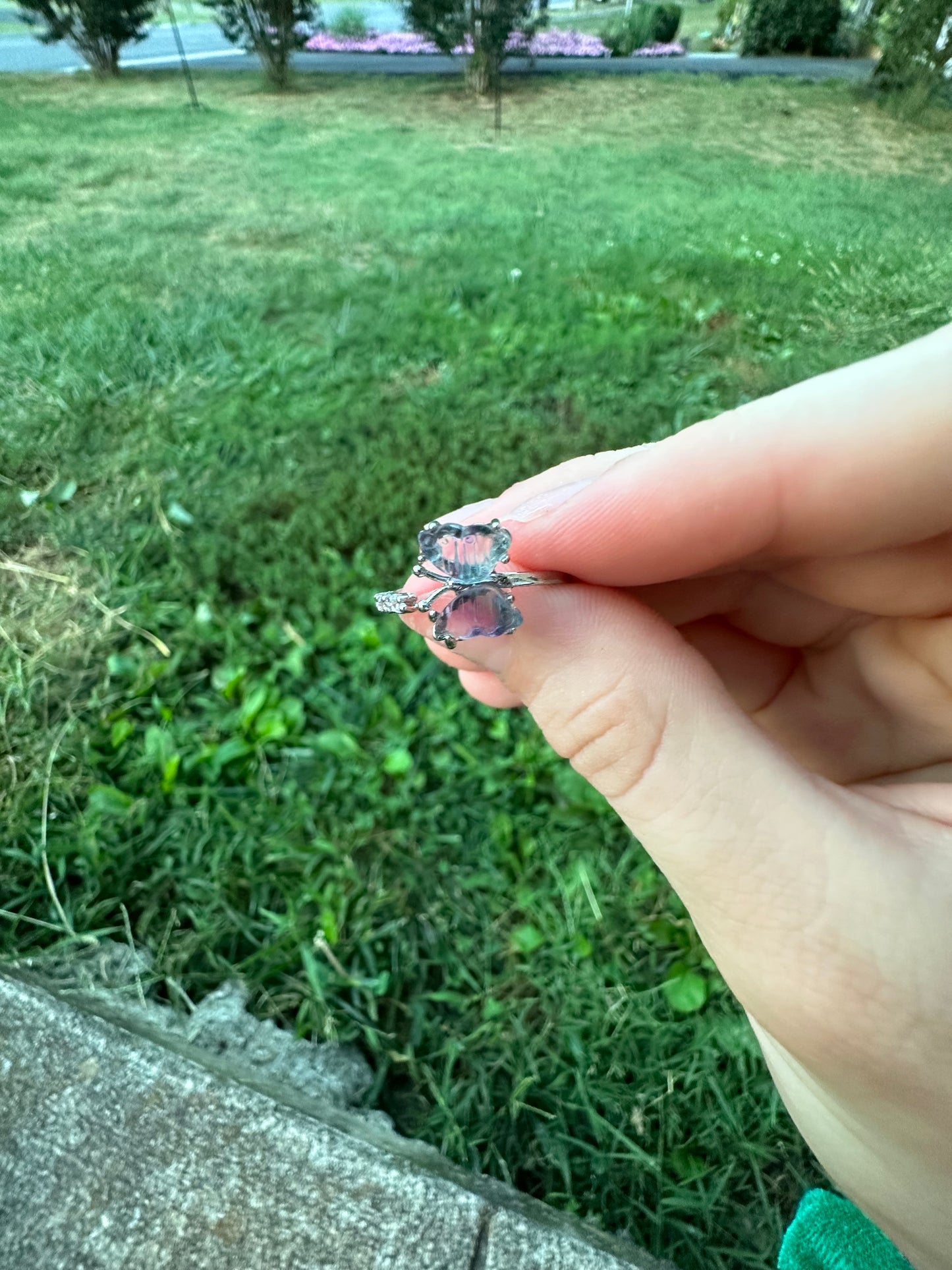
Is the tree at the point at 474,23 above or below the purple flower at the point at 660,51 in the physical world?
above

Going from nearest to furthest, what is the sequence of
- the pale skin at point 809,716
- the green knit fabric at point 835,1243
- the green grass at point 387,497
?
the pale skin at point 809,716 → the green knit fabric at point 835,1243 → the green grass at point 387,497

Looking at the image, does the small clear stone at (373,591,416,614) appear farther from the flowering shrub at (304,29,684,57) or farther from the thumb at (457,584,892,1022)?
the flowering shrub at (304,29,684,57)

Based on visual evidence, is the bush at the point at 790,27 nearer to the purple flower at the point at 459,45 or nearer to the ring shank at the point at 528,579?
the purple flower at the point at 459,45

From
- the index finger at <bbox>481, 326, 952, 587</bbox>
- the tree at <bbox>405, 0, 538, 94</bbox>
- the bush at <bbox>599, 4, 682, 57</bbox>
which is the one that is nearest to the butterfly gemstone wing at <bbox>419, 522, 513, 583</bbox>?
the index finger at <bbox>481, 326, 952, 587</bbox>

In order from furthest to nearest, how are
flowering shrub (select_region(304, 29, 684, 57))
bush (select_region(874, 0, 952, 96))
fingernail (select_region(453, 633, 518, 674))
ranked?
1. flowering shrub (select_region(304, 29, 684, 57))
2. bush (select_region(874, 0, 952, 96))
3. fingernail (select_region(453, 633, 518, 674))

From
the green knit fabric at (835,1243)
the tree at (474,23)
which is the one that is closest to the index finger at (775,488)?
the green knit fabric at (835,1243)

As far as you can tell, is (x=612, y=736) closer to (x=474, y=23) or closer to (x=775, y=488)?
(x=775, y=488)

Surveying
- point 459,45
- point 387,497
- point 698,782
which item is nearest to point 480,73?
point 459,45
